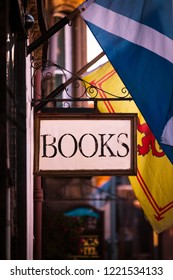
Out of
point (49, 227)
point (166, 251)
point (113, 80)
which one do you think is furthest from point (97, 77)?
point (166, 251)

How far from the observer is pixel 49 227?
67.4 feet

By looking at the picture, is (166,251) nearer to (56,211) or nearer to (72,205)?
(72,205)

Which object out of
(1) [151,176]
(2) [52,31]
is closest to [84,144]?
(2) [52,31]

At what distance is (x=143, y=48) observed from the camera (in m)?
8.78

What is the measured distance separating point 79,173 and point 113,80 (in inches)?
96.5

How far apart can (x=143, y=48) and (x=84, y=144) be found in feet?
3.49

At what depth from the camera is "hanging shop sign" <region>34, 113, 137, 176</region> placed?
8945mm

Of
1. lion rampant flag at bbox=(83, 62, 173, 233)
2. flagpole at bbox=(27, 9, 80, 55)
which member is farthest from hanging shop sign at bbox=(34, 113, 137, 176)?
lion rampant flag at bbox=(83, 62, 173, 233)

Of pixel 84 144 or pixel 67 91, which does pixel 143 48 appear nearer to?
pixel 84 144

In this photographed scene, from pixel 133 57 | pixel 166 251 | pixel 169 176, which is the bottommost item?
pixel 166 251

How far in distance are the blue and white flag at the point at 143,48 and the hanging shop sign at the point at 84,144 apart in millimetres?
465

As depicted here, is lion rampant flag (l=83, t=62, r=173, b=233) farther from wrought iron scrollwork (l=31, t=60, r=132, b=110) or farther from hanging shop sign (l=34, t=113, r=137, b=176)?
hanging shop sign (l=34, t=113, r=137, b=176)

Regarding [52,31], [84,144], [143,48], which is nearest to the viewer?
[143,48]
